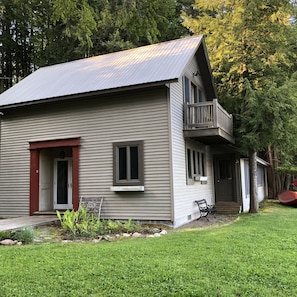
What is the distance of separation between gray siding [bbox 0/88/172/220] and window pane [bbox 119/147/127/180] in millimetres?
333

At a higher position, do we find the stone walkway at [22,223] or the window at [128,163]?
the window at [128,163]

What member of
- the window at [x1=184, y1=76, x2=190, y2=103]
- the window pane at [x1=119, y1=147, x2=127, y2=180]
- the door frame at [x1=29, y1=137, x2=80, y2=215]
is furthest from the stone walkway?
the window at [x1=184, y1=76, x2=190, y2=103]

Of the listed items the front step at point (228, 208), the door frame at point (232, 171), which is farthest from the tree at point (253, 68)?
the door frame at point (232, 171)

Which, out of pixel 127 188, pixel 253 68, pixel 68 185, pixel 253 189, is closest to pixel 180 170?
pixel 127 188

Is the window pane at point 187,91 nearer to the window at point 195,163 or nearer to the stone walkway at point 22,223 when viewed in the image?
the window at point 195,163

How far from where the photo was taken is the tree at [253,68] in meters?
11.3

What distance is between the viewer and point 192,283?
396 cm

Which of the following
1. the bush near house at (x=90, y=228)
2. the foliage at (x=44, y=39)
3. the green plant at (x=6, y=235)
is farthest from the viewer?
the foliage at (x=44, y=39)

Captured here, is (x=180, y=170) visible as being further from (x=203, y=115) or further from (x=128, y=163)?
(x=203, y=115)

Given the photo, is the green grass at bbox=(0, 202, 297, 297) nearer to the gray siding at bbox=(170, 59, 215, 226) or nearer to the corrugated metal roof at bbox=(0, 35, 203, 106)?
the gray siding at bbox=(170, 59, 215, 226)

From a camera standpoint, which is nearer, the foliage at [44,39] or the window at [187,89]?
the window at [187,89]

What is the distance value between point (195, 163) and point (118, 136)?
3286 mm

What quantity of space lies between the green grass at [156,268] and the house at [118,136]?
117 inches

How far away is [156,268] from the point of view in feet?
14.9
